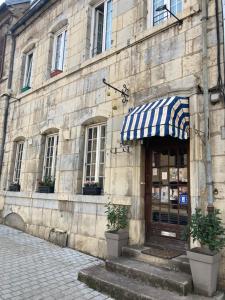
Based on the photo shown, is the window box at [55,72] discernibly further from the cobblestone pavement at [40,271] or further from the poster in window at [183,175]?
the poster in window at [183,175]

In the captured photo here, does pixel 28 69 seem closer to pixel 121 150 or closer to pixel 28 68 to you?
pixel 28 68

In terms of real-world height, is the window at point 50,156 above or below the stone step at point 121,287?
above

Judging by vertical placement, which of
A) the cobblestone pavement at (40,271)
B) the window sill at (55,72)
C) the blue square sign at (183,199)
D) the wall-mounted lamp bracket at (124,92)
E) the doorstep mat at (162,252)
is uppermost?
the window sill at (55,72)

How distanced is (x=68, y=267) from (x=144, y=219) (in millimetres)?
1709

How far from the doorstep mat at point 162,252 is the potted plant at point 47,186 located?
362 centimetres

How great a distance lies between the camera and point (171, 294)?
3697mm

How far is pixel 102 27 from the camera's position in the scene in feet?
25.2

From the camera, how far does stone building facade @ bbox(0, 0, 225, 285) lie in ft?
16.0

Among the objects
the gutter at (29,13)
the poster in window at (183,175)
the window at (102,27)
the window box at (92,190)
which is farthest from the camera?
the gutter at (29,13)

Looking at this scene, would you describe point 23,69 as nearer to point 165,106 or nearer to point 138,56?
point 138,56

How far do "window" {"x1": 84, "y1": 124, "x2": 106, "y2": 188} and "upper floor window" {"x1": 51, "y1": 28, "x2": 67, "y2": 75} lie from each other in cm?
275

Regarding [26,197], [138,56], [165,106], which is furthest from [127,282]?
[26,197]

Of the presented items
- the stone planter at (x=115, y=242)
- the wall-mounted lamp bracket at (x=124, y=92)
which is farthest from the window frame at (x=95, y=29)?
the stone planter at (x=115, y=242)

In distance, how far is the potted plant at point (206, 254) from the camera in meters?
3.63
